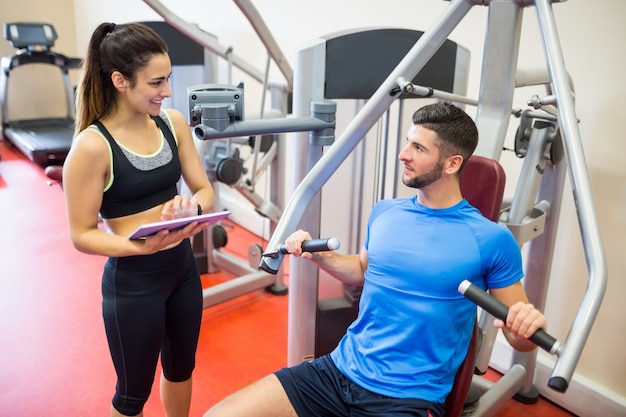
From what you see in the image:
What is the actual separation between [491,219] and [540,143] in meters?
0.48

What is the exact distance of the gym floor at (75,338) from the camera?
2139 mm

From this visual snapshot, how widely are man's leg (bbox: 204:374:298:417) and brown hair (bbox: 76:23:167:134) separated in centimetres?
77

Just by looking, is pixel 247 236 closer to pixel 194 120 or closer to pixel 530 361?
pixel 530 361

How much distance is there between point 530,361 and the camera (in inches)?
86.0

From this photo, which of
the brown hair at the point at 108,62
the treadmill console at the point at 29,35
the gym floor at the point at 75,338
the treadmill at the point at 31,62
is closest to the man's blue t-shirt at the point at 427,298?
the brown hair at the point at 108,62

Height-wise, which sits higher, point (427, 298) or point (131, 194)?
point (131, 194)

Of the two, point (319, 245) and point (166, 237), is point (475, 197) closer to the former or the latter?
point (319, 245)

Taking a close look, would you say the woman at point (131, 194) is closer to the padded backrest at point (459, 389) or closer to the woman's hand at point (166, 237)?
the woman's hand at point (166, 237)

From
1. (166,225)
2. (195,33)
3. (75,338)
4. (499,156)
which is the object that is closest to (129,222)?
(166,225)

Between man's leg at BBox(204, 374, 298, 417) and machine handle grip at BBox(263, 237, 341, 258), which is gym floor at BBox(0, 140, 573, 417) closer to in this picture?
man's leg at BBox(204, 374, 298, 417)

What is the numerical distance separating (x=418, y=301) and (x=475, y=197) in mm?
328

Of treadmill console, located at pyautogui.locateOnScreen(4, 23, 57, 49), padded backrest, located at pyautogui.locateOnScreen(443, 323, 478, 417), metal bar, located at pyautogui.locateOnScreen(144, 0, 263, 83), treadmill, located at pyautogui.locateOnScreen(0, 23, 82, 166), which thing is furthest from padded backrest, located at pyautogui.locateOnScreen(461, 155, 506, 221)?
treadmill console, located at pyautogui.locateOnScreen(4, 23, 57, 49)

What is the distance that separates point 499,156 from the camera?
5.01 feet

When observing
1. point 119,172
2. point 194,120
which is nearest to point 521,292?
point 194,120
